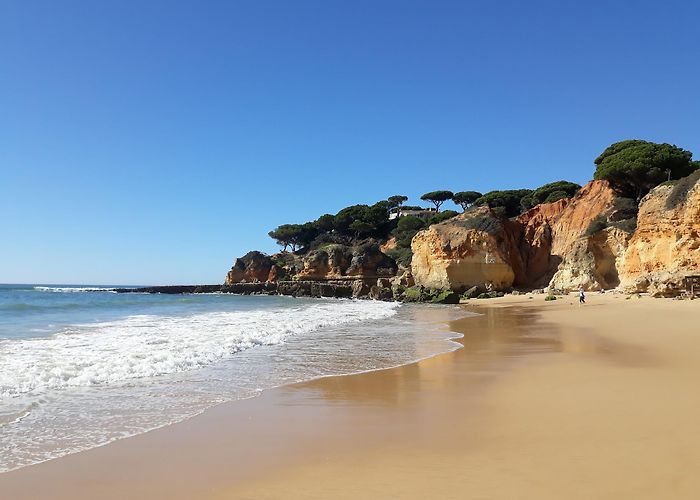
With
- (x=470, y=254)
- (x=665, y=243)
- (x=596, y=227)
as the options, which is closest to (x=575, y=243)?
(x=596, y=227)

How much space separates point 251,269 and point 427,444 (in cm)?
7593

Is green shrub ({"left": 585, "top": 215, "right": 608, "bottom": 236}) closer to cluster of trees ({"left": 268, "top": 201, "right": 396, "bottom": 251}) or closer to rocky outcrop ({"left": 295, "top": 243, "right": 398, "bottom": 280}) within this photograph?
rocky outcrop ({"left": 295, "top": 243, "right": 398, "bottom": 280})

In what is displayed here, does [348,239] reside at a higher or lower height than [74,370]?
higher

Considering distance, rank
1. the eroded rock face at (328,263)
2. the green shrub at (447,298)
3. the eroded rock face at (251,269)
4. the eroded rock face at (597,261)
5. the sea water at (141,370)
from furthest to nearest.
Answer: the eroded rock face at (251,269) → the eroded rock face at (328,263) → the green shrub at (447,298) → the eroded rock face at (597,261) → the sea water at (141,370)

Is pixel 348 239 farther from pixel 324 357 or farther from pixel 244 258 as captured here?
pixel 324 357

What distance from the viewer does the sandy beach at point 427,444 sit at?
11.6 feet

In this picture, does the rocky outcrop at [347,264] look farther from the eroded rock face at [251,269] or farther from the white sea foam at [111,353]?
the white sea foam at [111,353]

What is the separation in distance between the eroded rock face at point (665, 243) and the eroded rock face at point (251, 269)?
187ft

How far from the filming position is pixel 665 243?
25.9m

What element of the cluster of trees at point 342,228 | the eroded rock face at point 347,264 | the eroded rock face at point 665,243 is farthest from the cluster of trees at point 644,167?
the cluster of trees at point 342,228

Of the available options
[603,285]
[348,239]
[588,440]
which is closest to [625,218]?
[603,285]

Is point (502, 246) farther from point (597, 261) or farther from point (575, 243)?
point (597, 261)

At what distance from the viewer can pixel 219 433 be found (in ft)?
16.7

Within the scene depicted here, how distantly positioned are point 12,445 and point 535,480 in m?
4.66
